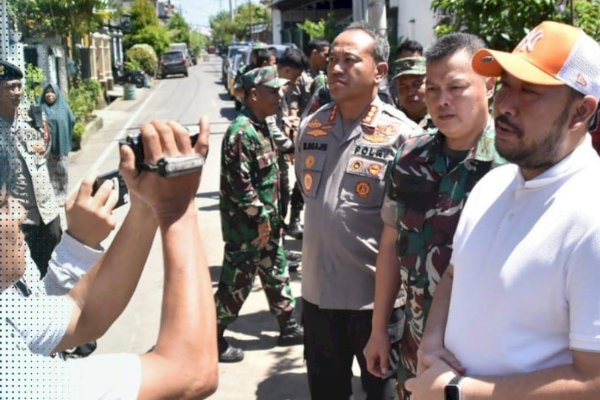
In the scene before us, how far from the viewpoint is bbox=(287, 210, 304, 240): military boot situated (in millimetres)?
6828

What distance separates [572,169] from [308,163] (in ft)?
5.23

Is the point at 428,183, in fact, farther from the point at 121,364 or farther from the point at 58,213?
the point at 58,213

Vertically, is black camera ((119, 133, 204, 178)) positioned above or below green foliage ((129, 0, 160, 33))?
below

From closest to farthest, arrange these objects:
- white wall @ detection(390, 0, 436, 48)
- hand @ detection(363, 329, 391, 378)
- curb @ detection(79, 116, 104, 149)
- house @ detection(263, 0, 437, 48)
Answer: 1. hand @ detection(363, 329, 391, 378)
2. house @ detection(263, 0, 437, 48)
3. curb @ detection(79, 116, 104, 149)
4. white wall @ detection(390, 0, 436, 48)

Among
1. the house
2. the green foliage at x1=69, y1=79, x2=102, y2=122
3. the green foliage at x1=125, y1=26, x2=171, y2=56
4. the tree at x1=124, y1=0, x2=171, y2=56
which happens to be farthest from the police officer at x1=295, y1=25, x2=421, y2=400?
the green foliage at x1=125, y1=26, x2=171, y2=56

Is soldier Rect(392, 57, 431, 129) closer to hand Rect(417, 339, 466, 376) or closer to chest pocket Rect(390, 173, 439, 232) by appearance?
chest pocket Rect(390, 173, 439, 232)

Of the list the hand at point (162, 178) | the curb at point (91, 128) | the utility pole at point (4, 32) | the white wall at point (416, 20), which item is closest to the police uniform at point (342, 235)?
the hand at point (162, 178)

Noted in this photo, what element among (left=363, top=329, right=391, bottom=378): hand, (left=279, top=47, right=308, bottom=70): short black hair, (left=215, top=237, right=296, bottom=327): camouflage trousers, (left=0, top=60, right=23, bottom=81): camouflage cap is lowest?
(left=215, top=237, right=296, bottom=327): camouflage trousers

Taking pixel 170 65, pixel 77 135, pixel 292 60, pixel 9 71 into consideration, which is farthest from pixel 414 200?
pixel 170 65

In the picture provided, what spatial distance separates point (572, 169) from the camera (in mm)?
1584

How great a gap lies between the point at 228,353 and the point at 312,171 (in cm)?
188

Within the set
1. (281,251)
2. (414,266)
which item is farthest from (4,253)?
(281,251)

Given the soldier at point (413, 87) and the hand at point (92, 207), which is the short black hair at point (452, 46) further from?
the soldier at point (413, 87)

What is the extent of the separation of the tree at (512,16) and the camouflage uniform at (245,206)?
4.84ft
